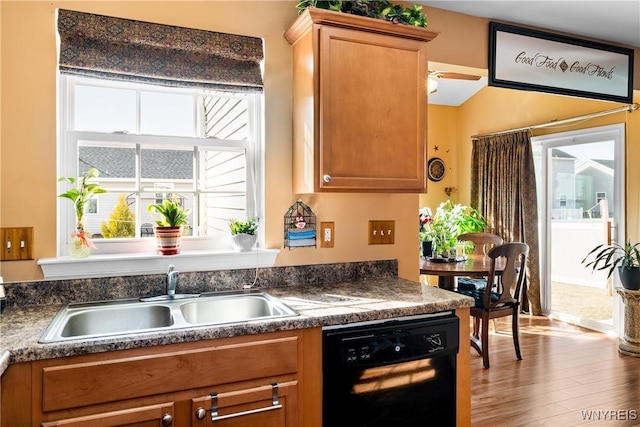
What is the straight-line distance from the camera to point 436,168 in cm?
583

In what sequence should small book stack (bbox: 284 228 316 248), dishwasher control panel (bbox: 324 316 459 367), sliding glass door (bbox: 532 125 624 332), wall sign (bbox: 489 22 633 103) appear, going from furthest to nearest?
1. sliding glass door (bbox: 532 125 624 332)
2. wall sign (bbox: 489 22 633 103)
3. small book stack (bbox: 284 228 316 248)
4. dishwasher control panel (bbox: 324 316 459 367)

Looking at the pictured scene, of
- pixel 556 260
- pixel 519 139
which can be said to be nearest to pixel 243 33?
pixel 519 139

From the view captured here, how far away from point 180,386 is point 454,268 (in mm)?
2632

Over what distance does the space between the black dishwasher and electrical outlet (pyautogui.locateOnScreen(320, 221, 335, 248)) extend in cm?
67

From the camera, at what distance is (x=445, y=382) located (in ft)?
6.00

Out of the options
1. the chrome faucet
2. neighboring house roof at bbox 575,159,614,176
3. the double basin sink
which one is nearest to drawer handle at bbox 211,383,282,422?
the double basin sink

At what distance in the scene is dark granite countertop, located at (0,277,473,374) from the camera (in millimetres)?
1318

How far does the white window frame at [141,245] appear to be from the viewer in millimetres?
1886

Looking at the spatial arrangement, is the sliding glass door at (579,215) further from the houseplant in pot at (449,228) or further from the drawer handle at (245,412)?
the drawer handle at (245,412)

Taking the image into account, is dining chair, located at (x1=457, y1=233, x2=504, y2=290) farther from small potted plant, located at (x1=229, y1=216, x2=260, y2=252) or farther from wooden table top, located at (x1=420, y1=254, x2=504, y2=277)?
small potted plant, located at (x1=229, y1=216, x2=260, y2=252)

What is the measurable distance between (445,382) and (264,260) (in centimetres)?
98

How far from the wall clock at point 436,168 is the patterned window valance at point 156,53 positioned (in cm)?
403

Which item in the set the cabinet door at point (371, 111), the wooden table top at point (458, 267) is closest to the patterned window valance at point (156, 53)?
the cabinet door at point (371, 111)

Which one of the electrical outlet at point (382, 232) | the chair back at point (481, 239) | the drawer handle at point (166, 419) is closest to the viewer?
the drawer handle at point (166, 419)
